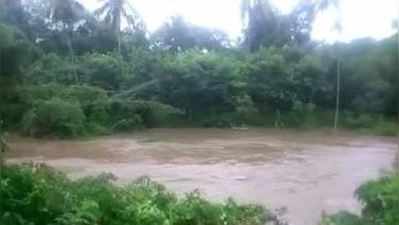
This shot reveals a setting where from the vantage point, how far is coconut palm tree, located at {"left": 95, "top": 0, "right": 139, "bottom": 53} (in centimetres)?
762

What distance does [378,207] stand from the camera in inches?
89.7

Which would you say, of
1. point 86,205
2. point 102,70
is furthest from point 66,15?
point 86,205

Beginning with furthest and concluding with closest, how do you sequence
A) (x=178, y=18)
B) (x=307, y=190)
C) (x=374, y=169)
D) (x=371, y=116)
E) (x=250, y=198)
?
(x=371, y=116)
(x=178, y=18)
(x=374, y=169)
(x=307, y=190)
(x=250, y=198)

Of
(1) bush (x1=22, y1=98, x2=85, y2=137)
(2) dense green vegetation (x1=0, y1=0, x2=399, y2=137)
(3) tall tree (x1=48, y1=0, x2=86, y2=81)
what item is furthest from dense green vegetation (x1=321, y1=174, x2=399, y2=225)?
(1) bush (x1=22, y1=98, x2=85, y2=137)

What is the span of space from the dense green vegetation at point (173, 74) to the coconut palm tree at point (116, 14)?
0.7 inches

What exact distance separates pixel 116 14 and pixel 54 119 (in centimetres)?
210

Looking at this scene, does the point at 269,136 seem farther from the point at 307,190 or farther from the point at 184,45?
the point at 307,190

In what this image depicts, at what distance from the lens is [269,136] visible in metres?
9.30

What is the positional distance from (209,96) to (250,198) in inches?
212

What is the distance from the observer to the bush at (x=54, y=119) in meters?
8.42

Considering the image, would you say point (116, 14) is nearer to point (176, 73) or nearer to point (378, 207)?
point (176, 73)

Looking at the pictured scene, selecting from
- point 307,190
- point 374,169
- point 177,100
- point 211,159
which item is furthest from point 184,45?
point 307,190

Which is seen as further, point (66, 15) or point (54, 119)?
point (54, 119)

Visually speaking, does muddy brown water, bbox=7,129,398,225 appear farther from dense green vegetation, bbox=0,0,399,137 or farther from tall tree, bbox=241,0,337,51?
tall tree, bbox=241,0,337,51
